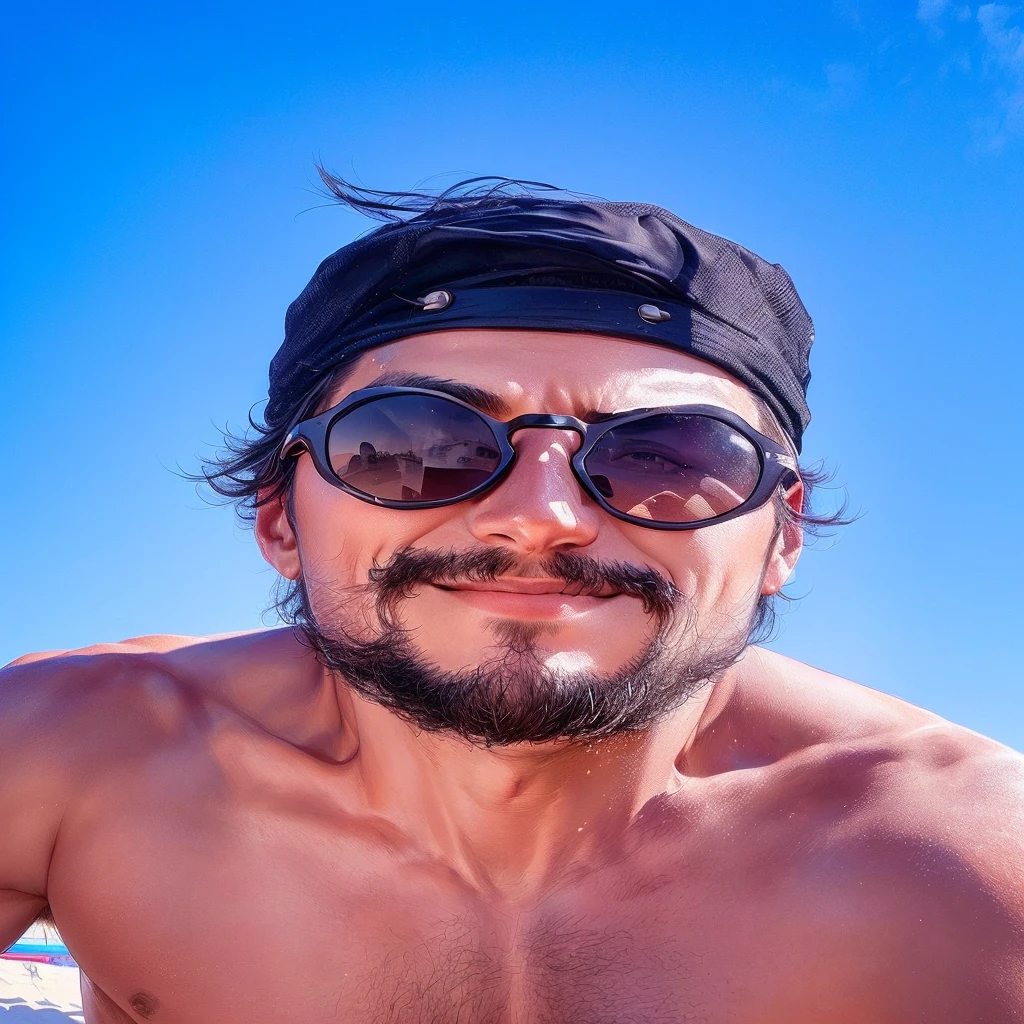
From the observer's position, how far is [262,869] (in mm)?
2266

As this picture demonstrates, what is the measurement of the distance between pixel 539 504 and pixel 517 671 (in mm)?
359

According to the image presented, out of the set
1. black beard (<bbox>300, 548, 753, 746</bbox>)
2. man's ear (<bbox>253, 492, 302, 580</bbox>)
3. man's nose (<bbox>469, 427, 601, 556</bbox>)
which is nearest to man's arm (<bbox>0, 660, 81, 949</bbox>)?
man's ear (<bbox>253, 492, 302, 580</bbox>)

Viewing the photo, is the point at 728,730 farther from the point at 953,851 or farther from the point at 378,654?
the point at 378,654

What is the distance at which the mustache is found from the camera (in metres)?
1.89

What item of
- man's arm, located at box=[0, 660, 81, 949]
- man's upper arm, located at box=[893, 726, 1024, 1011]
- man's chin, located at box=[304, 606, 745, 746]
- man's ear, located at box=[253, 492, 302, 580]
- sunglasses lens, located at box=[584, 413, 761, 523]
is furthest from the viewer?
man's ear, located at box=[253, 492, 302, 580]

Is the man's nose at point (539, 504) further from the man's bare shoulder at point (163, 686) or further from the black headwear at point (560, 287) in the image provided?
the man's bare shoulder at point (163, 686)

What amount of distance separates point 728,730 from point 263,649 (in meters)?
1.50

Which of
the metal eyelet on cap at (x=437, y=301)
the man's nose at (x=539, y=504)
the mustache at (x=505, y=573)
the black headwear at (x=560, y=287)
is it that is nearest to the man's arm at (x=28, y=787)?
the mustache at (x=505, y=573)

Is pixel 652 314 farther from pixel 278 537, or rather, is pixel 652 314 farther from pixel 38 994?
pixel 38 994

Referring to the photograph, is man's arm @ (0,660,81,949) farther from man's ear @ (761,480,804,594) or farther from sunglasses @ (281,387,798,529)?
man's ear @ (761,480,804,594)

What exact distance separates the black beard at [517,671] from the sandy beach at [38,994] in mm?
4068

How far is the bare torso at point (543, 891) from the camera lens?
197 centimetres

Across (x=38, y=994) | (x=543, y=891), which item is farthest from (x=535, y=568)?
(x=38, y=994)

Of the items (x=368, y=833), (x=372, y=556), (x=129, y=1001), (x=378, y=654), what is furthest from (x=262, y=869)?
(x=372, y=556)
